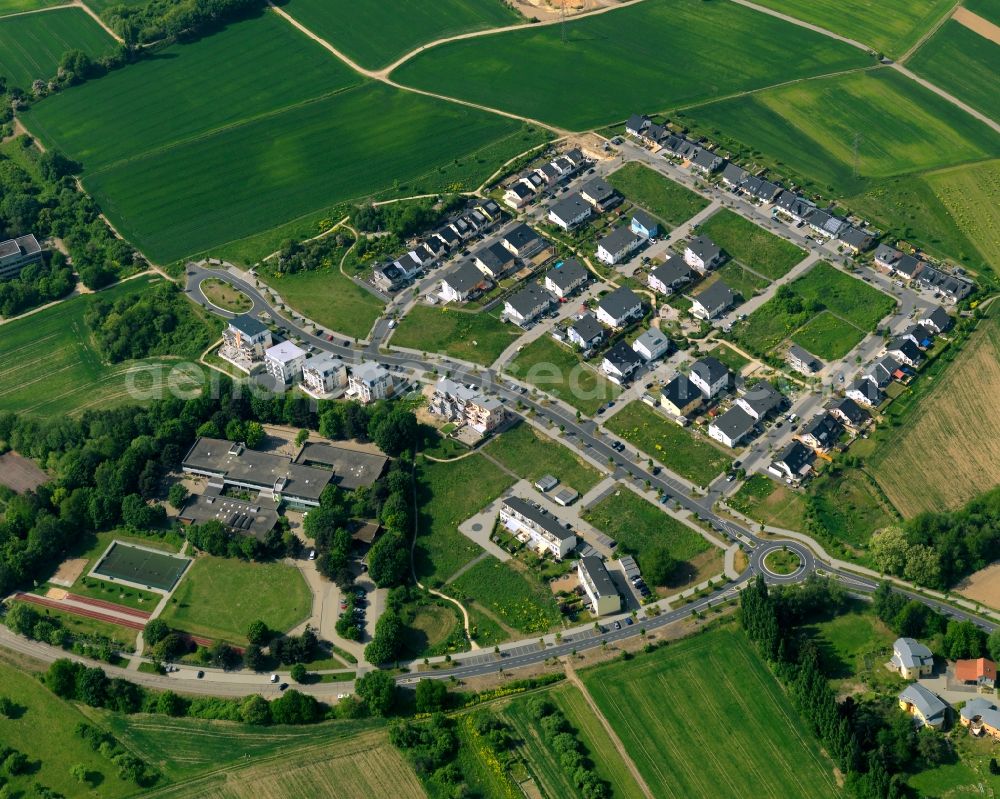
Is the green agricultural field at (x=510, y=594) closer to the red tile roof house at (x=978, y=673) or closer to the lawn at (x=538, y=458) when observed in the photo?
the lawn at (x=538, y=458)

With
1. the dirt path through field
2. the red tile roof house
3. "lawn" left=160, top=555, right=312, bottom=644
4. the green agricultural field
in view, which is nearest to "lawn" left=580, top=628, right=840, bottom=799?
the dirt path through field

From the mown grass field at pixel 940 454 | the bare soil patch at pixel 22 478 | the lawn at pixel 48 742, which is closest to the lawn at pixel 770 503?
the mown grass field at pixel 940 454

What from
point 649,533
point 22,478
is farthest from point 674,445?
point 22,478

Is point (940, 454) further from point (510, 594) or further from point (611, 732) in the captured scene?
point (611, 732)

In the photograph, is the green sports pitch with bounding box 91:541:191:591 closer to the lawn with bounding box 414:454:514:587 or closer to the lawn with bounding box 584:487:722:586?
the lawn with bounding box 414:454:514:587

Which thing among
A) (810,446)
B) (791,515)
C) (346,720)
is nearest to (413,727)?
(346,720)
